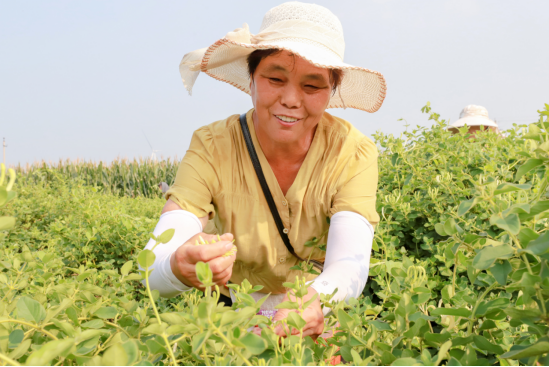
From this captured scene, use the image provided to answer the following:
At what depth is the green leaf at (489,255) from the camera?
73cm

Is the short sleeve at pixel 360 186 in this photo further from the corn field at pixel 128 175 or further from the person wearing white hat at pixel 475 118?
the corn field at pixel 128 175

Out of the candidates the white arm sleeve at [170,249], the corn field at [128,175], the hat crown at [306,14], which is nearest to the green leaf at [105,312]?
the white arm sleeve at [170,249]

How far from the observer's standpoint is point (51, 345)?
0.60m

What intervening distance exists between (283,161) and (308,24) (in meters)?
0.70

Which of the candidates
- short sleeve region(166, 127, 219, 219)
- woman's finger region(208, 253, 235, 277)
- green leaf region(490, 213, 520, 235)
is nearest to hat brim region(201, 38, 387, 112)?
short sleeve region(166, 127, 219, 219)

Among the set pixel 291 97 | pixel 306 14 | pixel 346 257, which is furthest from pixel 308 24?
pixel 346 257

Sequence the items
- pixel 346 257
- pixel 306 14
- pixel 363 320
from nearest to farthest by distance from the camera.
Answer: pixel 363 320
pixel 346 257
pixel 306 14

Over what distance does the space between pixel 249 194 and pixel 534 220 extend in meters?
1.47

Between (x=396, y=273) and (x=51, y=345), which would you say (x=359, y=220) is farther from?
(x=51, y=345)

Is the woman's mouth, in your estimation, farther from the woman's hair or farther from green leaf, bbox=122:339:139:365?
green leaf, bbox=122:339:139:365

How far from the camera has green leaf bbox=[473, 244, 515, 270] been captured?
0.73 meters

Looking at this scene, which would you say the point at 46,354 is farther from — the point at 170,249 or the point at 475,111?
the point at 475,111

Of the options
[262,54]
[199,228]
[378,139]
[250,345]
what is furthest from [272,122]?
[378,139]

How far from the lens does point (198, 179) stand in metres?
2.12
